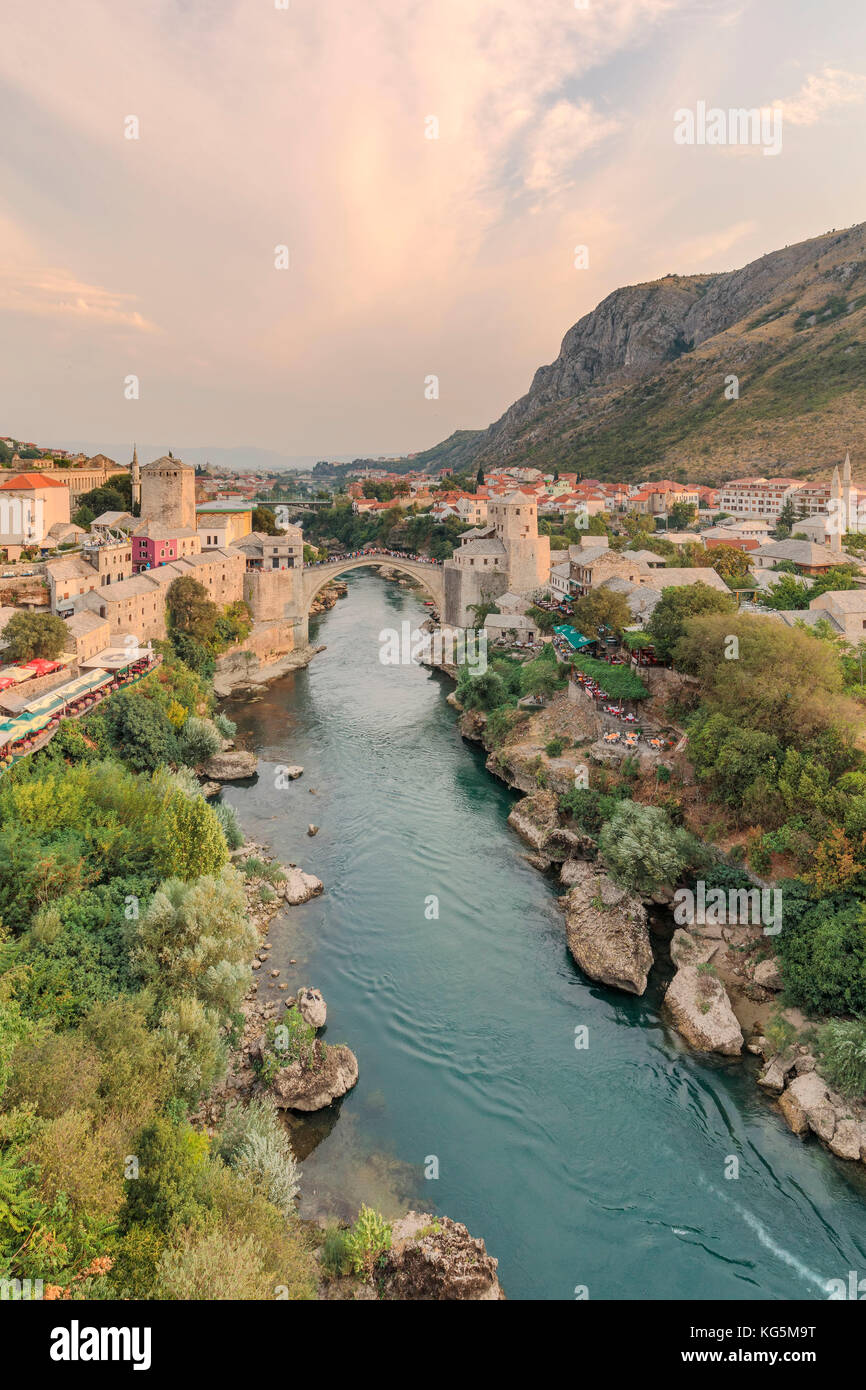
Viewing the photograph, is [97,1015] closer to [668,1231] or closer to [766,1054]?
[668,1231]

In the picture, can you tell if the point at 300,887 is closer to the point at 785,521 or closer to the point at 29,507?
the point at 29,507

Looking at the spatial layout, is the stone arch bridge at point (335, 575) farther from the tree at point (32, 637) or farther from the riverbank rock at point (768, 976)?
the riverbank rock at point (768, 976)

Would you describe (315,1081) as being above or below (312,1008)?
below

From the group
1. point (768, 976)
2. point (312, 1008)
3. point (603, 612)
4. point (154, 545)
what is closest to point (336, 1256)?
point (312, 1008)

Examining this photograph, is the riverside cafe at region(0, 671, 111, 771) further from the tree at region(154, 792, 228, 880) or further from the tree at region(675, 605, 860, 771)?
the tree at region(675, 605, 860, 771)

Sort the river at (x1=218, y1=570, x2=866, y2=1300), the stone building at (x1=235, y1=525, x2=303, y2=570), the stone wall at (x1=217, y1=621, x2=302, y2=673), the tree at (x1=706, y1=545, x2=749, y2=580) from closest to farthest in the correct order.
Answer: the river at (x1=218, y1=570, x2=866, y2=1300) → the tree at (x1=706, y1=545, x2=749, y2=580) → the stone wall at (x1=217, y1=621, x2=302, y2=673) → the stone building at (x1=235, y1=525, x2=303, y2=570)

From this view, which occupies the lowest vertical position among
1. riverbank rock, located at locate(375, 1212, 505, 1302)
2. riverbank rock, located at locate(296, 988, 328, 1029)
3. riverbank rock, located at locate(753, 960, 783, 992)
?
riverbank rock, located at locate(375, 1212, 505, 1302)

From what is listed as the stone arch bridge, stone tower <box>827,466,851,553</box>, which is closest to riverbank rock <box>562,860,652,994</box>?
stone tower <box>827,466,851,553</box>
